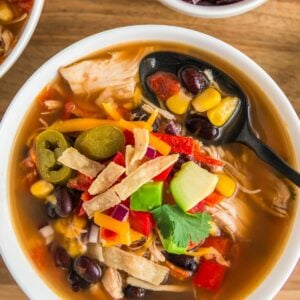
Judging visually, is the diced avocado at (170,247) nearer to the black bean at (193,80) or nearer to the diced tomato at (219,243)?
the diced tomato at (219,243)

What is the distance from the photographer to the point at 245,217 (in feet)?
6.04

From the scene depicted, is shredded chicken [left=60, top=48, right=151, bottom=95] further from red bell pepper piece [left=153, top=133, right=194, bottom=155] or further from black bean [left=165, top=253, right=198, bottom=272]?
black bean [left=165, top=253, right=198, bottom=272]

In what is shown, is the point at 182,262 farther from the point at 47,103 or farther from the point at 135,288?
the point at 47,103

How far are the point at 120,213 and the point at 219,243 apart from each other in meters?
0.27

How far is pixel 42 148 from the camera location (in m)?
1.76

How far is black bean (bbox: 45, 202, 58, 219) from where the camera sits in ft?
5.96

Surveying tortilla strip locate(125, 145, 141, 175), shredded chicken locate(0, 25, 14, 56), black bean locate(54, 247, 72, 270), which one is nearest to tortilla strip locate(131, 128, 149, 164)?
tortilla strip locate(125, 145, 141, 175)

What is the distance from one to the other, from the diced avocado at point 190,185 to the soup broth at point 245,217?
0.13 meters

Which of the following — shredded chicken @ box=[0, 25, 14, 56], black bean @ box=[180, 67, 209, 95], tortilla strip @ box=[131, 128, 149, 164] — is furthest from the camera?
shredded chicken @ box=[0, 25, 14, 56]

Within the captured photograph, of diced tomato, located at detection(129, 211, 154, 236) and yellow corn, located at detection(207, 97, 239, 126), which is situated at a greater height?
yellow corn, located at detection(207, 97, 239, 126)

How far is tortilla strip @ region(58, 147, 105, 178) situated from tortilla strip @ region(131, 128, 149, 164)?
101mm

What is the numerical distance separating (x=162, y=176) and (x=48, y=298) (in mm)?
404

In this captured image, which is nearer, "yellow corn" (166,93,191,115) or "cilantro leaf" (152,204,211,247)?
"cilantro leaf" (152,204,211,247)

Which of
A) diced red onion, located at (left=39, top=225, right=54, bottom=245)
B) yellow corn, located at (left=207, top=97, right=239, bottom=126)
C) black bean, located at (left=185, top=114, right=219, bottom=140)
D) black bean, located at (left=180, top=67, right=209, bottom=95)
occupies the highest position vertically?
black bean, located at (left=180, top=67, right=209, bottom=95)
